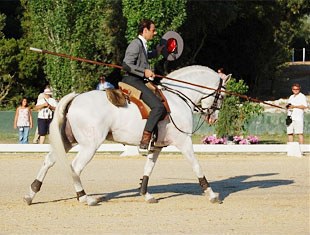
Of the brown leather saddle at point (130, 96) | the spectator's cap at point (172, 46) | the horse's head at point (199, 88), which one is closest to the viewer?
the brown leather saddle at point (130, 96)

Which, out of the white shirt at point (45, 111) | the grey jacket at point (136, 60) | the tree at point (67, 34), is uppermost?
the tree at point (67, 34)

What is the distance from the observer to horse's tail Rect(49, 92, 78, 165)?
1108cm

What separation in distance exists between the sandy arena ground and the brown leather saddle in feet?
3.95

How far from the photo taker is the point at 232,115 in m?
22.0

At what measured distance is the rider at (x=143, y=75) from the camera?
37.4ft

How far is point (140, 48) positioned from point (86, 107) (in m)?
1.14

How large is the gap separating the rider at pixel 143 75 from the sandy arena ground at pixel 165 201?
3.65 ft

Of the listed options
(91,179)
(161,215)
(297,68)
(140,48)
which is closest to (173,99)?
(140,48)

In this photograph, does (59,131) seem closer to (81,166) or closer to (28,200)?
(81,166)

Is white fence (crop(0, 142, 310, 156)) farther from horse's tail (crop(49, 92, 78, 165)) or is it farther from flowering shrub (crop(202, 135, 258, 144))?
horse's tail (crop(49, 92, 78, 165))

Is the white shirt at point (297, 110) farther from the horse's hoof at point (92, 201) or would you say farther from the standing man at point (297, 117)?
the horse's hoof at point (92, 201)

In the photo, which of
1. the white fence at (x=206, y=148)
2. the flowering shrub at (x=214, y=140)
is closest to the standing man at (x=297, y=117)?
the white fence at (x=206, y=148)

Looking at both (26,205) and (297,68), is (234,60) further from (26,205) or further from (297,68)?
(26,205)

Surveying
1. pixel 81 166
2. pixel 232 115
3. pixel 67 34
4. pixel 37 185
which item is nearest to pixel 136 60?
pixel 81 166
